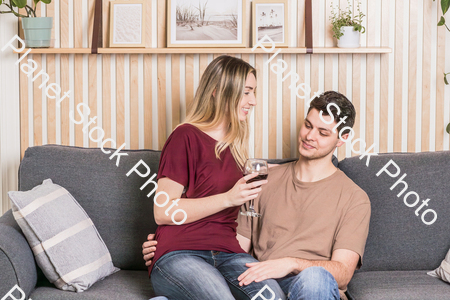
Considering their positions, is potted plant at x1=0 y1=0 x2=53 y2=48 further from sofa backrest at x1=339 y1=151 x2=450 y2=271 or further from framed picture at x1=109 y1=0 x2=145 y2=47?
sofa backrest at x1=339 y1=151 x2=450 y2=271

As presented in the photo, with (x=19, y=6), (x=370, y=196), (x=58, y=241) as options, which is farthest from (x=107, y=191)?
(x=370, y=196)

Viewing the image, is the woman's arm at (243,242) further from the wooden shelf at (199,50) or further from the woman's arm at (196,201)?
the wooden shelf at (199,50)

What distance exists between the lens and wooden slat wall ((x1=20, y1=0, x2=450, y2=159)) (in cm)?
256

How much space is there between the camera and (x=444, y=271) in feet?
6.58

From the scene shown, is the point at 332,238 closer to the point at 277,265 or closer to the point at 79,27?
the point at 277,265

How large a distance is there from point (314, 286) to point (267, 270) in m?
0.21

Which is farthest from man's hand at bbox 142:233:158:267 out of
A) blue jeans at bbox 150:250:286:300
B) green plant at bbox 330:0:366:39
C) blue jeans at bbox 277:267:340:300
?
green plant at bbox 330:0:366:39

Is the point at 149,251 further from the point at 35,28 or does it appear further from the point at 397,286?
the point at 35,28

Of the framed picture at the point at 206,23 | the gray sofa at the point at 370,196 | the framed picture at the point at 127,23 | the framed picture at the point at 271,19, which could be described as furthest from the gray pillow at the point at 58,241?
the framed picture at the point at 271,19

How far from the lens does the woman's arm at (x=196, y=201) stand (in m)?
1.69

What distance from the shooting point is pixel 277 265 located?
1769 mm

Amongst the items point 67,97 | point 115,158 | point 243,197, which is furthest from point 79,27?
point 243,197

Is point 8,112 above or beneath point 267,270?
above

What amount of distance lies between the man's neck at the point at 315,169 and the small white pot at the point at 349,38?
2.36 ft
